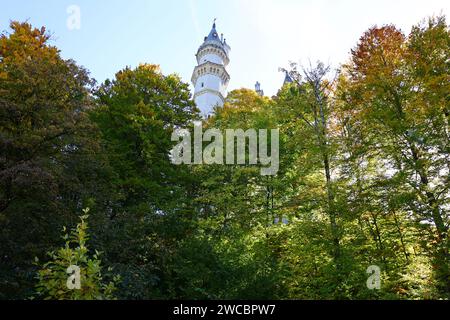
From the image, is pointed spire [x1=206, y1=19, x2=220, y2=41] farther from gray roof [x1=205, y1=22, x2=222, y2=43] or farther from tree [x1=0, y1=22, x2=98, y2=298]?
tree [x1=0, y1=22, x2=98, y2=298]

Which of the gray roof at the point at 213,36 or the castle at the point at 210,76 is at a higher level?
the gray roof at the point at 213,36

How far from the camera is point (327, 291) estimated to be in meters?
→ 12.0

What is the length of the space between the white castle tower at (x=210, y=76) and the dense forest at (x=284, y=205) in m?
37.1

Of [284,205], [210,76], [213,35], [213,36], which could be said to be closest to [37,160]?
[284,205]

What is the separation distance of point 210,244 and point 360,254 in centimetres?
582

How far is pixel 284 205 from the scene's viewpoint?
633 inches

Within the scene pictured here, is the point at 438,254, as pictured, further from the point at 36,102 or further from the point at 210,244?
the point at 36,102

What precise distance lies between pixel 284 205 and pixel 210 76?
4609 centimetres

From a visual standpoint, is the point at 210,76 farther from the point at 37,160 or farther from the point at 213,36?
the point at 37,160

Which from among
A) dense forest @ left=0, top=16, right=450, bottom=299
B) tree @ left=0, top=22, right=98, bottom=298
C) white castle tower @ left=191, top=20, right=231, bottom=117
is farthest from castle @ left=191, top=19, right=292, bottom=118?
tree @ left=0, top=22, right=98, bottom=298

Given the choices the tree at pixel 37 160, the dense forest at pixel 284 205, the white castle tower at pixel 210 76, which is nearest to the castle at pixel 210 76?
the white castle tower at pixel 210 76

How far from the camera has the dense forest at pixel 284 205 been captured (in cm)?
1135

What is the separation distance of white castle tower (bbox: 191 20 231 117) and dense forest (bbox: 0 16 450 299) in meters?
37.1

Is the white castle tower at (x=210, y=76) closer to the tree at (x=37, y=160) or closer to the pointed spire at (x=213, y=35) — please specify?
the pointed spire at (x=213, y=35)
